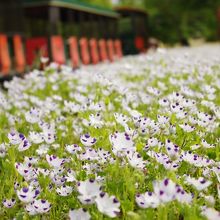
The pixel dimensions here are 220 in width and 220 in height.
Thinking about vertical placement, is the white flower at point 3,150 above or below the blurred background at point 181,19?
above

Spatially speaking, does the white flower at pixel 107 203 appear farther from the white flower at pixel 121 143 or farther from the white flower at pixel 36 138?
the white flower at pixel 36 138

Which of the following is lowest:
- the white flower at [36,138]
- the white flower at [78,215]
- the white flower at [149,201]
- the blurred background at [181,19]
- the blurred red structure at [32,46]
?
the blurred background at [181,19]

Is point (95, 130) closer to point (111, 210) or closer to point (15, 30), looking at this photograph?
point (111, 210)

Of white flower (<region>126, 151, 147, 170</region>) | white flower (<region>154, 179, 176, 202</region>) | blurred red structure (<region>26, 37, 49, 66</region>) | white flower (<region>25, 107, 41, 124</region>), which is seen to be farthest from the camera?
blurred red structure (<region>26, 37, 49, 66</region>)

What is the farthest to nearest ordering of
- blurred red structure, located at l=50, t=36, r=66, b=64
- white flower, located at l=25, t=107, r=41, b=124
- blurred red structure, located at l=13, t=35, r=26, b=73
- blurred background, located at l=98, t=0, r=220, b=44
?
1. blurred background, located at l=98, t=0, r=220, b=44
2. blurred red structure, located at l=50, t=36, r=66, b=64
3. blurred red structure, located at l=13, t=35, r=26, b=73
4. white flower, located at l=25, t=107, r=41, b=124

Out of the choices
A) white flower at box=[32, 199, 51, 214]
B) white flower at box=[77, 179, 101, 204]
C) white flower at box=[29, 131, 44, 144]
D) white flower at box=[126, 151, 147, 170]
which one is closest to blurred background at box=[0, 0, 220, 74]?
white flower at box=[29, 131, 44, 144]

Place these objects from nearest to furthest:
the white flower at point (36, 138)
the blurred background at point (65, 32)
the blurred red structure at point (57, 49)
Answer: the white flower at point (36, 138) → the blurred red structure at point (57, 49) → the blurred background at point (65, 32)

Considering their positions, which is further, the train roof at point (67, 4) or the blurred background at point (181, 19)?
the blurred background at point (181, 19)

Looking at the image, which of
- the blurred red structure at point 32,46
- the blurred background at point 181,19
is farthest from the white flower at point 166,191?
the blurred background at point 181,19

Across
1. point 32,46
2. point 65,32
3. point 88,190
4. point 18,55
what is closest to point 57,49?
point 32,46

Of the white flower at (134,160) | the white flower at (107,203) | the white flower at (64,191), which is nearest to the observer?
the white flower at (107,203)

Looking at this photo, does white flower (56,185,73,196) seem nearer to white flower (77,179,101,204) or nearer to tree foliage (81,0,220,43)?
white flower (77,179,101,204)
